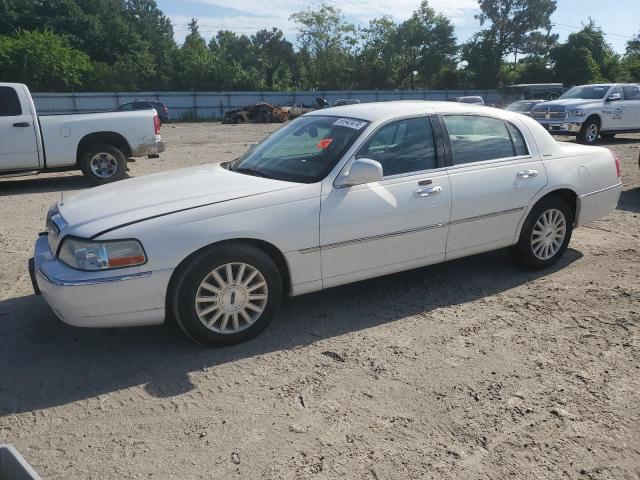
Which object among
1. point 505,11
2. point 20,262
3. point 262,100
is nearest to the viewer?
point 20,262

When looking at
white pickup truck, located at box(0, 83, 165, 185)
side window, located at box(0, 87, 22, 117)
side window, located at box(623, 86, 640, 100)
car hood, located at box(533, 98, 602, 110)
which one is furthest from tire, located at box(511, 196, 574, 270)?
side window, located at box(623, 86, 640, 100)

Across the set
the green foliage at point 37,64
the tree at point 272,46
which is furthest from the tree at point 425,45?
the green foliage at point 37,64

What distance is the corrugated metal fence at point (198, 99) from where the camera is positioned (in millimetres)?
37625

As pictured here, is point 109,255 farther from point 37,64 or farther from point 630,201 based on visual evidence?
point 37,64

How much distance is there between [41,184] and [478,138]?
9329 mm

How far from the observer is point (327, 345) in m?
4.00

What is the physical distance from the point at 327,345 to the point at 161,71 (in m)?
56.9

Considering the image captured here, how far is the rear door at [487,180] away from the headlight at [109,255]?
2.47 meters

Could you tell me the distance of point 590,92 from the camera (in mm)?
17141

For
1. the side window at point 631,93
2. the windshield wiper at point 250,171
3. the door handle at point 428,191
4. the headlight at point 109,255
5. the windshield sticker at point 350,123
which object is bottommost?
the headlight at point 109,255

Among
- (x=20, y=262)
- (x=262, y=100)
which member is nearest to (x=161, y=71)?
(x=262, y=100)

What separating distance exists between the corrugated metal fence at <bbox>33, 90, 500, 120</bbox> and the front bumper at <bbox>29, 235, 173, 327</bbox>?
36819mm

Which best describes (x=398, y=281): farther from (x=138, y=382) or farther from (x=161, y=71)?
(x=161, y=71)

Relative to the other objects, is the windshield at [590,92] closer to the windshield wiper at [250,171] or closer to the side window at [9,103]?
the side window at [9,103]
